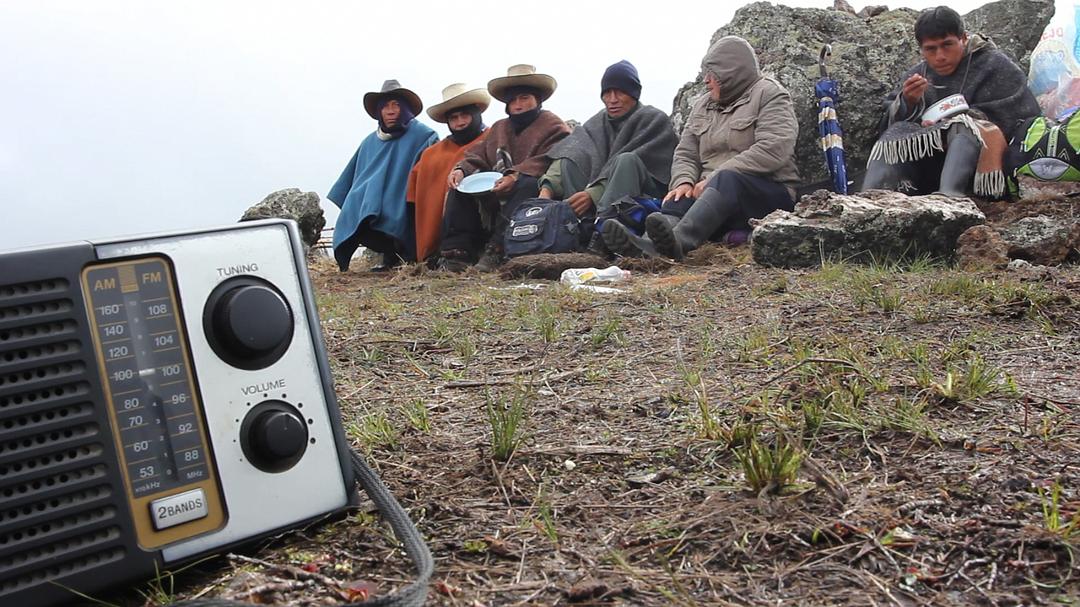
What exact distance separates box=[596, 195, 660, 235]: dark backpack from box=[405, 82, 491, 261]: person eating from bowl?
6.43ft

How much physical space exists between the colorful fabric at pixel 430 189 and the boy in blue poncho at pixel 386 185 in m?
0.25

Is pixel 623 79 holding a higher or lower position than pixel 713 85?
higher

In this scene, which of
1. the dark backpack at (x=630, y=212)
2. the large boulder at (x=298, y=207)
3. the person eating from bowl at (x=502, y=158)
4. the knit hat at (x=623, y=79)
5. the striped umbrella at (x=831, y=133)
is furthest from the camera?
the large boulder at (x=298, y=207)

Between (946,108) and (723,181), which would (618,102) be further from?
(946,108)

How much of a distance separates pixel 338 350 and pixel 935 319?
1707 millimetres

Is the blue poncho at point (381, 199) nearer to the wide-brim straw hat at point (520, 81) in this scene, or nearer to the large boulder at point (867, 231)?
the wide-brim straw hat at point (520, 81)

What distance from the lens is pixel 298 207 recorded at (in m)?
8.80

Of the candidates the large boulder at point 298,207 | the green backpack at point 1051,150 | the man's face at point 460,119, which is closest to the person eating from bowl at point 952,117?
the green backpack at point 1051,150

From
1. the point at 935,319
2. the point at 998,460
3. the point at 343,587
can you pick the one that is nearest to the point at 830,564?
the point at 998,460

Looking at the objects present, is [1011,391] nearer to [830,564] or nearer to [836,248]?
[830,564]

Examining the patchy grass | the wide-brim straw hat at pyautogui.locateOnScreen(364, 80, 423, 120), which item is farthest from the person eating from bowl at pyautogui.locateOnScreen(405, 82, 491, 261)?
the patchy grass

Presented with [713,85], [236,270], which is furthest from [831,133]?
[236,270]

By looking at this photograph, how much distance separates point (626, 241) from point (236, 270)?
405cm

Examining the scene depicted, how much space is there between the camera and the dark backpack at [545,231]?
18.0 ft
